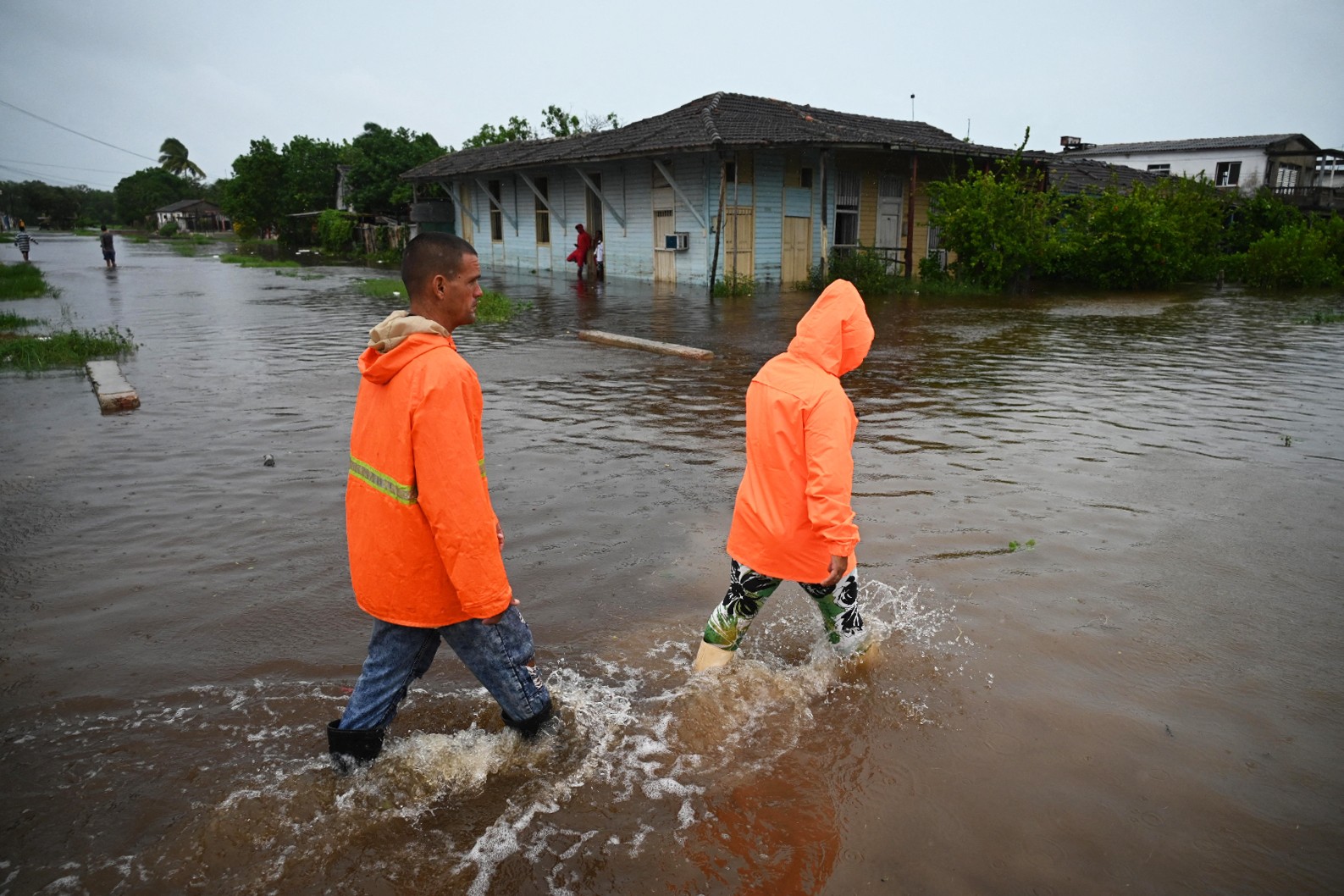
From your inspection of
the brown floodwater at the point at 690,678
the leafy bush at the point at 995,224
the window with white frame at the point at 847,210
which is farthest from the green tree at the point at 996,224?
the brown floodwater at the point at 690,678

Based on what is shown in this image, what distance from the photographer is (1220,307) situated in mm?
17906

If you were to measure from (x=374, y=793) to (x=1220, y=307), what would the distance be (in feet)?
66.0

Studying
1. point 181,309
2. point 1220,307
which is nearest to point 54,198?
point 181,309

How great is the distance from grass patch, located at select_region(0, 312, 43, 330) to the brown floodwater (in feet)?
20.6

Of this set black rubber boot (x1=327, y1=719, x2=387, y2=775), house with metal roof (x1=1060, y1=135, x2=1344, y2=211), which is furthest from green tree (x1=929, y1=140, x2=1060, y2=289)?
house with metal roof (x1=1060, y1=135, x2=1344, y2=211)

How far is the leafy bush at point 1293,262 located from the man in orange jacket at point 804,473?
25.3m

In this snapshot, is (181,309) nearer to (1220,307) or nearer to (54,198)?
(1220,307)

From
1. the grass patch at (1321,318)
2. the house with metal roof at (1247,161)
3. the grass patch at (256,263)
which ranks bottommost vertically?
the grass patch at (1321,318)

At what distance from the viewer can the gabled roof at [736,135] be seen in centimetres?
1897

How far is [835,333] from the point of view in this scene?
10.4 feet

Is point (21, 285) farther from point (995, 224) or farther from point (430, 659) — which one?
point (995, 224)

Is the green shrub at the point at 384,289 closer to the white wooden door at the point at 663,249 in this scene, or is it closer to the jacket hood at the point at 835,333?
the white wooden door at the point at 663,249

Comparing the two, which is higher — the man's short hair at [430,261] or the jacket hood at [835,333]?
the man's short hair at [430,261]

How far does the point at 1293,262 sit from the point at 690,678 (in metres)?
25.9
